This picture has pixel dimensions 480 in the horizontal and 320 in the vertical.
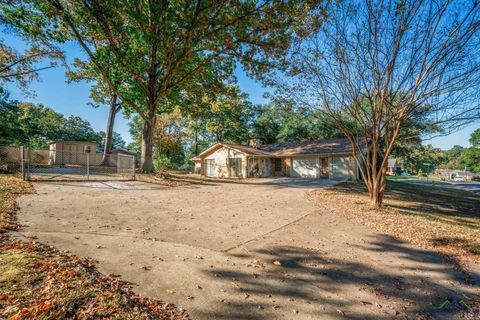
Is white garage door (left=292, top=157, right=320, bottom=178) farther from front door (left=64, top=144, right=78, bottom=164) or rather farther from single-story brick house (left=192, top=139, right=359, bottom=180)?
front door (left=64, top=144, right=78, bottom=164)

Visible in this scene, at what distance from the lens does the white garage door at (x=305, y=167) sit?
2230 centimetres

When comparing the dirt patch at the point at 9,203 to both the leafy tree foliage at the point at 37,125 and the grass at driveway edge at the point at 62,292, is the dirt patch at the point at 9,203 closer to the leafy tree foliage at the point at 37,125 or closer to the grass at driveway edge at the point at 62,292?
the grass at driveway edge at the point at 62,292

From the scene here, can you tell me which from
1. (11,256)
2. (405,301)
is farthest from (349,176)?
(11,256)

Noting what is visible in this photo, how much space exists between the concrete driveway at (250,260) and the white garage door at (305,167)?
15.8 meters

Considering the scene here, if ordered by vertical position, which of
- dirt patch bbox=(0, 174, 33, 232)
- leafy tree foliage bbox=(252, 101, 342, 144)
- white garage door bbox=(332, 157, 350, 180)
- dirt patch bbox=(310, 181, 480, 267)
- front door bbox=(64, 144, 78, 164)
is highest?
leafy tree foliage bbox=(252, 101, 342, 144)

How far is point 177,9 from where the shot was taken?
30.3 ft

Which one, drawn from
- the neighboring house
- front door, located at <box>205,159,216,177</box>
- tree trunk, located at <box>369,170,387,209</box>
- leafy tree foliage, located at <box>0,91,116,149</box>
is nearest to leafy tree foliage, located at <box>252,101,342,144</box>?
front door, located at <box>205,159,216,177</box>

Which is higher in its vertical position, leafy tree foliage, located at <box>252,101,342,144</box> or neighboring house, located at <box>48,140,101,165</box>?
leafy tree foliage, located at <box>252,101,342,144</box>

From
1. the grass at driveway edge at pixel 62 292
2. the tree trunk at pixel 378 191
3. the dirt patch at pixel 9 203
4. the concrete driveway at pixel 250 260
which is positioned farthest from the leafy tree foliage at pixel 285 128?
the grass at driveway edge at pixel 62 292

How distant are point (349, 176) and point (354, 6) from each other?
48.9 ft

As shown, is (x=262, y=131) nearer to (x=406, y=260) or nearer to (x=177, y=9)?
(x=177, y=9)

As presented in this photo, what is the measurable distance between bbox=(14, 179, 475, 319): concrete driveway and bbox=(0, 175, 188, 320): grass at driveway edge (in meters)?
0.25

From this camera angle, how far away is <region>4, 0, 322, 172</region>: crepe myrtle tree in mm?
8875

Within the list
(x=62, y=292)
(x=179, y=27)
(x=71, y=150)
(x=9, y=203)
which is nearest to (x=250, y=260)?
(x=62, y=292)
